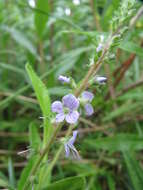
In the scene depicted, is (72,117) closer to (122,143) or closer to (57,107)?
(57,107)

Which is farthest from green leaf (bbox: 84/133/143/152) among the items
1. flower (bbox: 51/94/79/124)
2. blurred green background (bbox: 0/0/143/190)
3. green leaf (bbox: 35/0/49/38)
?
green leaf (bbox: 35/0/49/38)

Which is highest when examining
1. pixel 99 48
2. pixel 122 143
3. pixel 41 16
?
pixel 41 16

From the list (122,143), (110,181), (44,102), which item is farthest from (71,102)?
(110,181)

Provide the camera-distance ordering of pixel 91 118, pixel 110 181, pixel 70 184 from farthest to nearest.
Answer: pixel 91 118, pixel 110 181, pixel 70 184

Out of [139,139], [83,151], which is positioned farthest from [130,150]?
[83,151]

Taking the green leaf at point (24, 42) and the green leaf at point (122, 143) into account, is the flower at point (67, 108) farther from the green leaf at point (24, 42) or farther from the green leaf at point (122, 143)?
the green leaf at point (24, 42)

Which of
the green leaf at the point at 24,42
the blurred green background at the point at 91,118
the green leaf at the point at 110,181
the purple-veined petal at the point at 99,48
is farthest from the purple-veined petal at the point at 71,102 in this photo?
the green leaf at the point at 24,42

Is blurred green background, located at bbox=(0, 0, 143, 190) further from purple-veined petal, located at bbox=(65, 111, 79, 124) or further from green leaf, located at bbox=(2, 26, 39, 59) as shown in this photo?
purple-veined petal, located at bbox=(65, 111, 79, 124)
